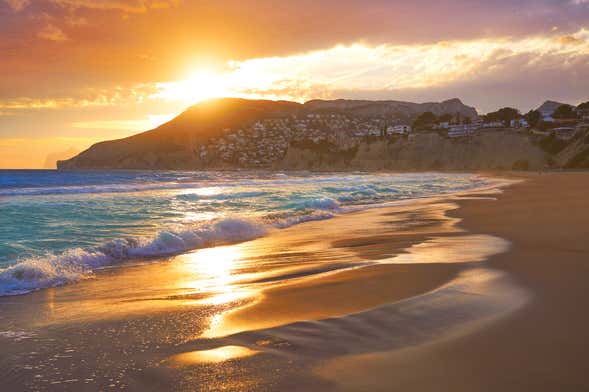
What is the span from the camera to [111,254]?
8414 mm

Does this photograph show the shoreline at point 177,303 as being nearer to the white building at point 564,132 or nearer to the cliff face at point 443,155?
the cliff face at point 443,155

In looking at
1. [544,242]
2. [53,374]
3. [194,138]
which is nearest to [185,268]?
[53,374]

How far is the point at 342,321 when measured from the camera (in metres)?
3.99

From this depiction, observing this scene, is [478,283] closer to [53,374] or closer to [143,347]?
[143,347]

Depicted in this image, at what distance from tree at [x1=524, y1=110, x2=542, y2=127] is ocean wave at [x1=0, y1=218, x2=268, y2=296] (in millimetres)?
111261

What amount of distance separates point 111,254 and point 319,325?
18.9ft

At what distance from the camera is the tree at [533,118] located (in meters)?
107

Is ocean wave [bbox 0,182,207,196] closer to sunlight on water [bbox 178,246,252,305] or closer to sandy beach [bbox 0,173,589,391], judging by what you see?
sunlight on water [bbox 178,246,252,305]

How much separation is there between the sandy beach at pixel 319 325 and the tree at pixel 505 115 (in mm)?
120880

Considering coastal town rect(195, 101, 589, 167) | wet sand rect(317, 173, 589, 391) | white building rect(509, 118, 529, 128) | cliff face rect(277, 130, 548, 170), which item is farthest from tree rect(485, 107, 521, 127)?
wet sand rect(317, 173, 589, 391)

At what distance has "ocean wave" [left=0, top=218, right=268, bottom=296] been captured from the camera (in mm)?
6238

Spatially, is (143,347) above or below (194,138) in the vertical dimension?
below

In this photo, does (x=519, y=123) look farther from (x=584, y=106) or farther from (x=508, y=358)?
(x=508, y=358)

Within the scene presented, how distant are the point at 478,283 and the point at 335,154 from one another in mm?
123536
